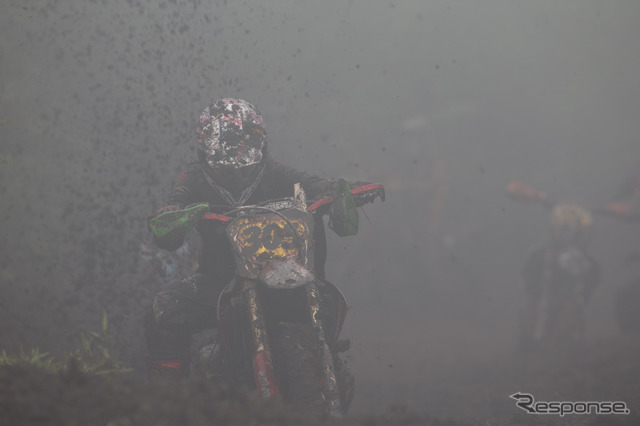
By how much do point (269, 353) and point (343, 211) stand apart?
114cm

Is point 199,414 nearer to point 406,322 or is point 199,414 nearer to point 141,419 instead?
point 141,419

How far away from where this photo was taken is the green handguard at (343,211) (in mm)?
3646

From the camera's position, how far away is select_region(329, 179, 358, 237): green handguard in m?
3.65

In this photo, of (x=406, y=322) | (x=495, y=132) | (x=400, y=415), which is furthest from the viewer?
(x=495, y=132)

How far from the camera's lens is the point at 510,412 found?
5.99m

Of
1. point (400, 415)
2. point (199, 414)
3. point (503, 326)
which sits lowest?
point (503, 326)

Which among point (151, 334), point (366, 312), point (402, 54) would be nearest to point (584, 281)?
point (366, 312)

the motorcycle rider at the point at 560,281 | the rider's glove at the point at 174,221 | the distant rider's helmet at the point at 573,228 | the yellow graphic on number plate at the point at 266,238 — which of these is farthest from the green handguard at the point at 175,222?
the distant rider's helmet at the point at 573,228

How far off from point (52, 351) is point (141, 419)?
4068 mm

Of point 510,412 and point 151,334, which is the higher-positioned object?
point 151,334

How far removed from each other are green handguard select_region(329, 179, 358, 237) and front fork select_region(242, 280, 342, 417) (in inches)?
21.3

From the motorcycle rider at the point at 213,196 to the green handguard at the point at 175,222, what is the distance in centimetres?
9

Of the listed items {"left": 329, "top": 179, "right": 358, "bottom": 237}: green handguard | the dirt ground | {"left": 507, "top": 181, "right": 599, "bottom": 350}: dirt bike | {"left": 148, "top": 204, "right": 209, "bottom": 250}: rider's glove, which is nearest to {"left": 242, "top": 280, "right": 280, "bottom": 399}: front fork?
the dirt ground

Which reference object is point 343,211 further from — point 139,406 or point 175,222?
point 139,406
